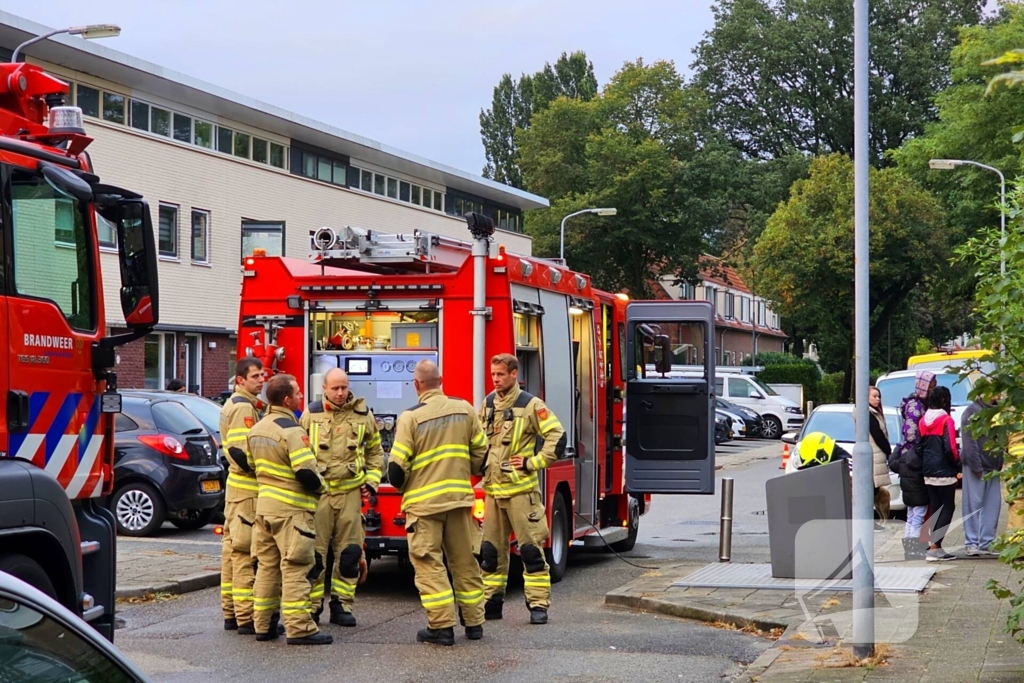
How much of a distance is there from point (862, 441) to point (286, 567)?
3.72 meters

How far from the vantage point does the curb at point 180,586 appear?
11.2 metres

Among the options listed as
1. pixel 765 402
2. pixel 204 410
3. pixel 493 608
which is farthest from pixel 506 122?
pixel 493 608

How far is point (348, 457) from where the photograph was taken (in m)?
9.55

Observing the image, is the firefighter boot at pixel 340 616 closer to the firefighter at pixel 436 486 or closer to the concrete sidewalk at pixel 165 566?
the firefighter at pixel 436 486

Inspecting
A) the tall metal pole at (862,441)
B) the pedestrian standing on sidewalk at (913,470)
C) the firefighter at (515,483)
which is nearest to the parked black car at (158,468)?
the firefighter at (515,483)

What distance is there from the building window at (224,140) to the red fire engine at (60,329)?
27.8 m

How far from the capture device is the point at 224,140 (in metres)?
34.7

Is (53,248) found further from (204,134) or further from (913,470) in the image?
(204,134)

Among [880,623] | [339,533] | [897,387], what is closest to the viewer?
[880,623]

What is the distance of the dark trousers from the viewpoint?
525 inches

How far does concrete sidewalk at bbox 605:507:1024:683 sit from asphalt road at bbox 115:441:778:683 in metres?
0.24

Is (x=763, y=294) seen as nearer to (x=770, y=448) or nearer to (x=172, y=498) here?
(x=770, y=448)

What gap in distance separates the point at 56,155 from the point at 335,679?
3.37 m

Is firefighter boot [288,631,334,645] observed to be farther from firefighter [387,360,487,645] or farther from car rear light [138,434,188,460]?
car rear light [138,434,188,460]
